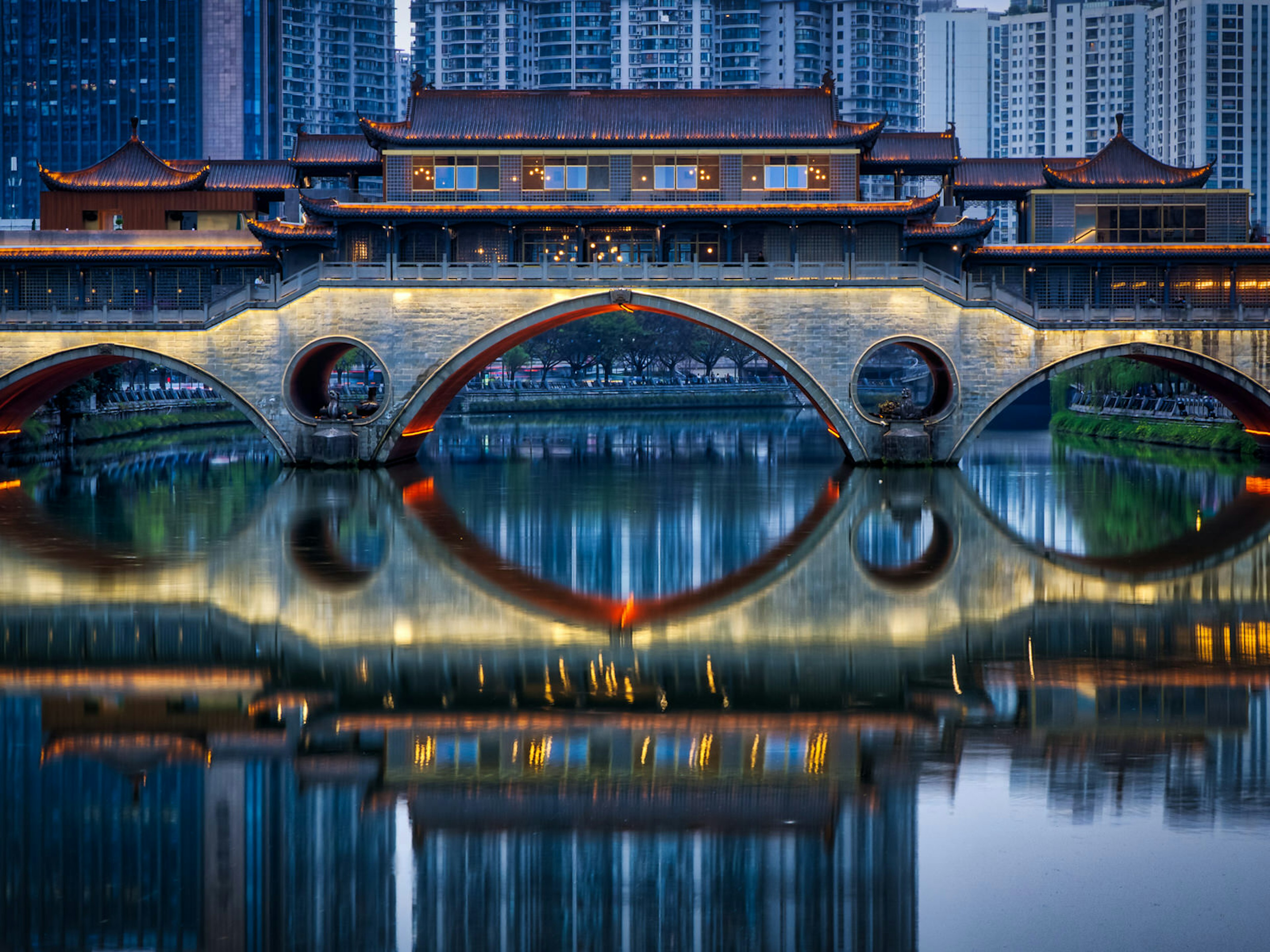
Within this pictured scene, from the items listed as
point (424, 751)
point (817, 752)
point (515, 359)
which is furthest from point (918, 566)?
point (515, 359)

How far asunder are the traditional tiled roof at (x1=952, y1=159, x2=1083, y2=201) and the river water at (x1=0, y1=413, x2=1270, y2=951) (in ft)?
94.0

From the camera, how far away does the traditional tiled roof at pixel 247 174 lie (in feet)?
192

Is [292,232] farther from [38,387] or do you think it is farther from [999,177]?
[999,177]

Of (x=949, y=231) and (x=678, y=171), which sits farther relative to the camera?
(x=678, y=171)

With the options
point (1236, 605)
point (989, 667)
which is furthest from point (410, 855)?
point (1236, 605)

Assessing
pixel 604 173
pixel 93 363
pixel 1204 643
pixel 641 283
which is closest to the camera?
pixel 1204 643

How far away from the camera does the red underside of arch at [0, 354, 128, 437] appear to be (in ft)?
179

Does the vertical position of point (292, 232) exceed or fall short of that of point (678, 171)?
it falls short

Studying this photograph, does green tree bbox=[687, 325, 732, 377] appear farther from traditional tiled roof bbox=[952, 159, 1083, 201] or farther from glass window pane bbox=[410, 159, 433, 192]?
glass window pane bbox=[410, 159, 433, 192]

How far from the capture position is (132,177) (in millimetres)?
56594

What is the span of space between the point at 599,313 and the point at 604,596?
96.4 ft

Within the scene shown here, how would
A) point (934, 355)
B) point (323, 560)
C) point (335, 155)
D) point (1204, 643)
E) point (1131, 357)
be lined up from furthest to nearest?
1. point (335, 155)
2. point (934, 355)
3. point (1131, 357)
4. point (323, 560)
5. point (1204, 643)

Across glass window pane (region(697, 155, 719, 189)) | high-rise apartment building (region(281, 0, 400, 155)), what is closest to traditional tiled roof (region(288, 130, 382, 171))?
glass window pane (region(697, 155, 719, 189))

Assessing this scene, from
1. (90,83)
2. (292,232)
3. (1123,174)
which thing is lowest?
(292,232)
